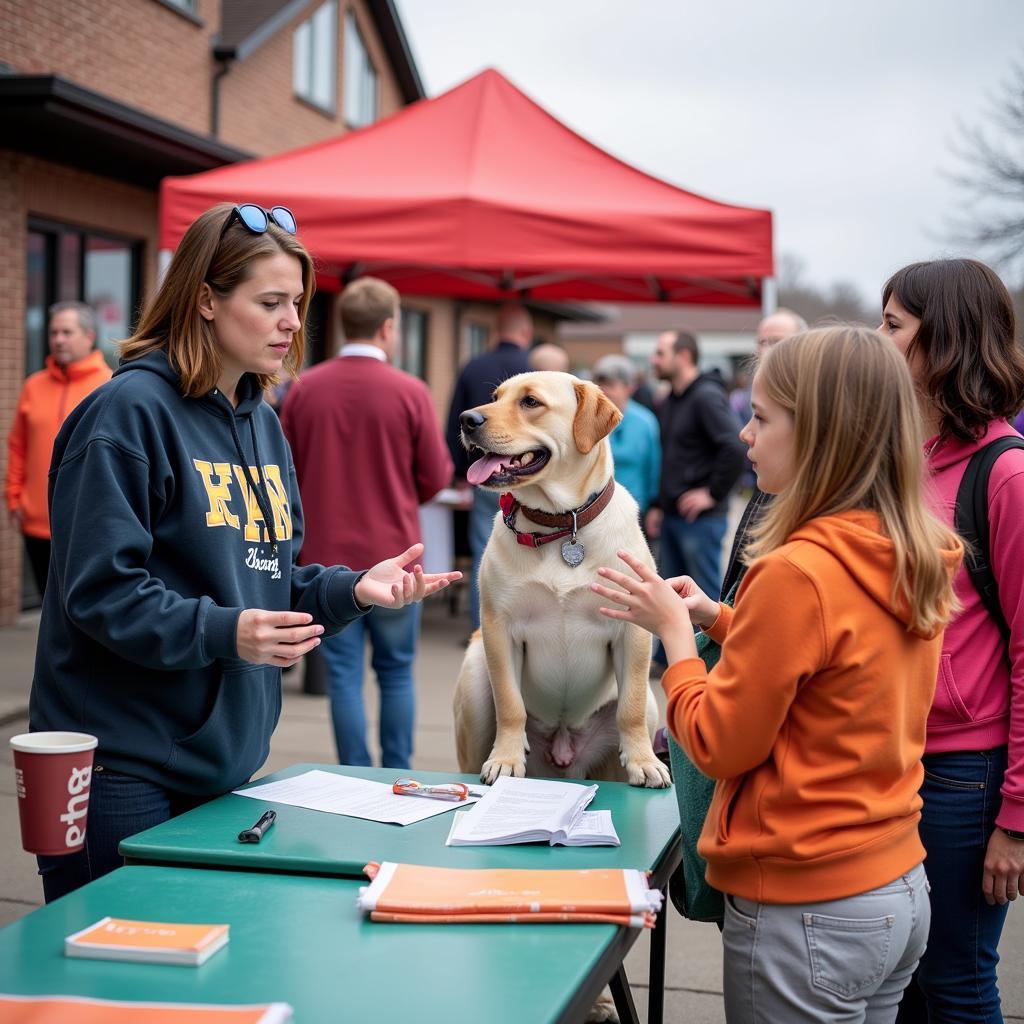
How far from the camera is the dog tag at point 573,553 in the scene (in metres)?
2.92

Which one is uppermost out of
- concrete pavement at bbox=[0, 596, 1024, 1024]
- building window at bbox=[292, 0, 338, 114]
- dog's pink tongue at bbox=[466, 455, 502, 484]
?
building window at bbox=[292, 0, 338, 114]

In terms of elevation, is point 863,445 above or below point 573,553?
above

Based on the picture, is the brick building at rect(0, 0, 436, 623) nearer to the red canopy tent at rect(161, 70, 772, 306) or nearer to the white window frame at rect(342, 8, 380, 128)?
the red canopy tent at rect(161, 70, 772, 306)

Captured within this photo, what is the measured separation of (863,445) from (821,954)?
813 millimetres

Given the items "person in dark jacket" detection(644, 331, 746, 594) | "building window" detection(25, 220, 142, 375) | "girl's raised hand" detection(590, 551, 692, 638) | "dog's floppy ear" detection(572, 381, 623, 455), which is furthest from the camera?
"building window" detection(25, 220, 142, 375)

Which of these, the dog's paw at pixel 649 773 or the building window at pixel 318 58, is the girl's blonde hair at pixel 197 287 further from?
the building window at pixel 318 58

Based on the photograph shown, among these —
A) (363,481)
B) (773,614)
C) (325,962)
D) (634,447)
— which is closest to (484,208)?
(634,447)

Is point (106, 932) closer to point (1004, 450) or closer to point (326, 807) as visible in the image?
point (326, 807)

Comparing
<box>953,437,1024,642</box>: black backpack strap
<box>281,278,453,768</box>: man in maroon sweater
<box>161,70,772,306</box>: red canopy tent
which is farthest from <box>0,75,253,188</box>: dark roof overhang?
<box>953,437,1024,642</box>: black backpack strap

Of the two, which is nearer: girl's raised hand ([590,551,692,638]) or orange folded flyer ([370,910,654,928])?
orange folded flyer ([370,910,654,928])

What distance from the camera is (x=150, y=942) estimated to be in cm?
161

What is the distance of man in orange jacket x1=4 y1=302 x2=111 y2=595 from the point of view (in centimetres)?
616

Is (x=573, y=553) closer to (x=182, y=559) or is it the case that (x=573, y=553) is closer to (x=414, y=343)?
(x=182, y=559)

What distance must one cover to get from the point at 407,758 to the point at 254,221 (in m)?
3.14
